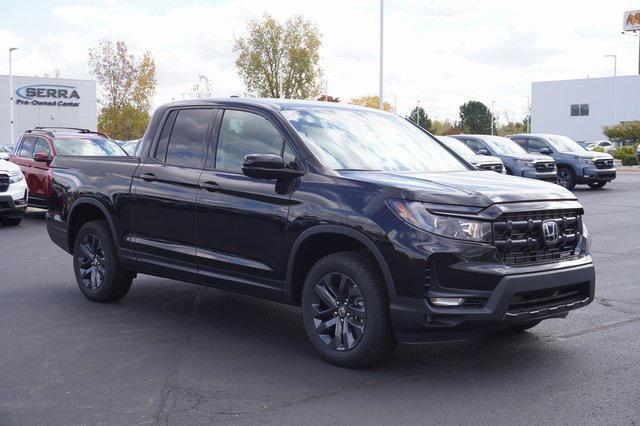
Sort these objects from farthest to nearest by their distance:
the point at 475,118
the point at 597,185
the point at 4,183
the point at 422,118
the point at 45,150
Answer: the point at 422,118 → the point at 475,118 → the point at 597,185 → the point at 45,150 → the point at 4,183

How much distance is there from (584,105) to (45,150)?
73.5 m

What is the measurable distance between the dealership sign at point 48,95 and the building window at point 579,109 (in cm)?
4800

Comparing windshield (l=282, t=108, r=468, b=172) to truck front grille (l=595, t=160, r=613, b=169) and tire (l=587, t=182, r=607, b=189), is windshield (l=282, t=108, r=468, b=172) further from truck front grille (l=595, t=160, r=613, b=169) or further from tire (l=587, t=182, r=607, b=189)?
tire (l=587, t=182, r=607, b=189)

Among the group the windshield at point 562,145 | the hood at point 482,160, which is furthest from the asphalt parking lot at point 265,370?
the windshield at point 562,145

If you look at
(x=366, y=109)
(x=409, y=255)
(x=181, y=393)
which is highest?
(x=366, y=109)

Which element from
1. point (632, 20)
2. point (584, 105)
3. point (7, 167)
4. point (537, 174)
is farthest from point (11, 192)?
point (632, 20)

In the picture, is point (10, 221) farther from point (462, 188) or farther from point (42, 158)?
point (462, 188)

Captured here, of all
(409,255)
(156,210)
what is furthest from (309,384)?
(156,210)

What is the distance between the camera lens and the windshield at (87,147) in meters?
16.6

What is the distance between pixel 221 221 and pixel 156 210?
903 mm

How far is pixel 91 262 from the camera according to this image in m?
8.05

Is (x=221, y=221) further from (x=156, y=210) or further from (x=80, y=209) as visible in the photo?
(x=80, y=209)

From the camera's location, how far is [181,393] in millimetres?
5133

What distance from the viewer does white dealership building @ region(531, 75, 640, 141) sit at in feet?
260
